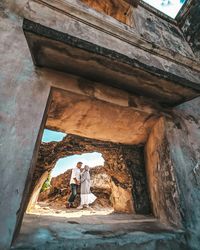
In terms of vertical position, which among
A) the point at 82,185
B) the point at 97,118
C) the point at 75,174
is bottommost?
the point at 82,185

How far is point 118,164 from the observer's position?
3039mm

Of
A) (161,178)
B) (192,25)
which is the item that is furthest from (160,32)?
(161,178)

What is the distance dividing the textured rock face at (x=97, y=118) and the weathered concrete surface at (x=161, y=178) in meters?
0.21

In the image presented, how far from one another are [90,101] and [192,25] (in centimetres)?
426

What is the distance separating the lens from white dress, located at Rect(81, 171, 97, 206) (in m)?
5.18

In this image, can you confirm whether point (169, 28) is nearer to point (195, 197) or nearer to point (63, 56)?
point (63, 56)

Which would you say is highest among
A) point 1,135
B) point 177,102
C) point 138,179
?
point 177,102

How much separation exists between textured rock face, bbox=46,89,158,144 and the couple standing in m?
3.44

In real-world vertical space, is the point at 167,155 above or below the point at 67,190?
above

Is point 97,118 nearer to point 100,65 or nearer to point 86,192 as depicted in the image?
point 100,65

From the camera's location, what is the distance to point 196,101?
2945 mm

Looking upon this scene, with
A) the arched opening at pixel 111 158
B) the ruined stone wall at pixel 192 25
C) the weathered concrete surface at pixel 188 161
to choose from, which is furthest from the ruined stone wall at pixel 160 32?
the arched opening at pixel 111 158

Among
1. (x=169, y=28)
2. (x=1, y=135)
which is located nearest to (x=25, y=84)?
(x=1, y=135)

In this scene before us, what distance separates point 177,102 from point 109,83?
1059mm
